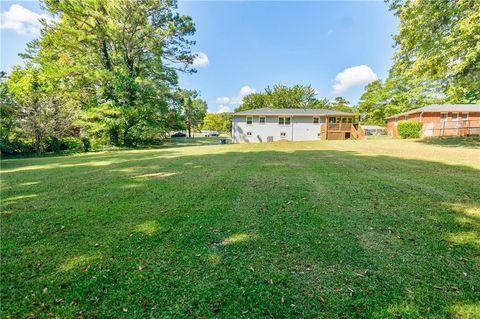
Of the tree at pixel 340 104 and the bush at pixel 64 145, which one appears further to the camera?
the tree at pixel 340 104

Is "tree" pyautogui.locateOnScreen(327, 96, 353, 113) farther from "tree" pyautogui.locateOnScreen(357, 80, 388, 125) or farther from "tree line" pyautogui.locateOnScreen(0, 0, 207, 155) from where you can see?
"tree line" pyautogui.locateOnScreen(0, 0, 207, 155)

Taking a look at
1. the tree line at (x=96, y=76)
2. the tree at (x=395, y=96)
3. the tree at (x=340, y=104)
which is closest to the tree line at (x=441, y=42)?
the tree line at (x=96, y=76)

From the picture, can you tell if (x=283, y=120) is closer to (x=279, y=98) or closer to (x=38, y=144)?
(x=279, y=98)

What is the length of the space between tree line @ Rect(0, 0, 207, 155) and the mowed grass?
18071mm

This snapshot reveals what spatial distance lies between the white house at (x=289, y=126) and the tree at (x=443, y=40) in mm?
17241

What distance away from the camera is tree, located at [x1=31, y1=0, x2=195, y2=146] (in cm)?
2036

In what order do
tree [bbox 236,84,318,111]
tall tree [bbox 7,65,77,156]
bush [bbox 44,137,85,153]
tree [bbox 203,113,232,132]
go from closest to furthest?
tall tree [bbox 7,65,77,156] < bush [bbox 44,137,85,153] < tree [bbox 236,84,318,111] < tree [bbox 203,113,232,132]

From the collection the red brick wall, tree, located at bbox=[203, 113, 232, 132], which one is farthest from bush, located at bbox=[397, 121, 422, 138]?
tree, located at bbox=[203, 113, 232, 132]

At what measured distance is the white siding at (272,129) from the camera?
32.0m

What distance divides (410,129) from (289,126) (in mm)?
14059

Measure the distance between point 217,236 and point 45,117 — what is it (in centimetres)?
2250

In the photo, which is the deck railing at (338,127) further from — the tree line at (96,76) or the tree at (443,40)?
the tree line at (96,76)

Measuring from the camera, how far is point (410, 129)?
2733 centimetres

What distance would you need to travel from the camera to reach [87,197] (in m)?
5.41
